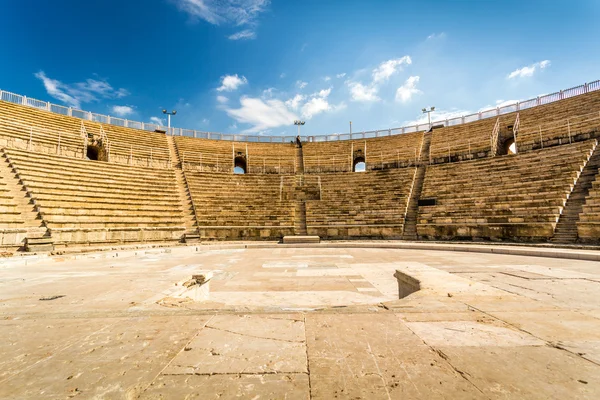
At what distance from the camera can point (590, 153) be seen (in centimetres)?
1523

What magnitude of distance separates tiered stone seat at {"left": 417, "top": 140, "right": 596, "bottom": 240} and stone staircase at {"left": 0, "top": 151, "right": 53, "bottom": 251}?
18171 mm

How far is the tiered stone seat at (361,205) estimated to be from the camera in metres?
16.9

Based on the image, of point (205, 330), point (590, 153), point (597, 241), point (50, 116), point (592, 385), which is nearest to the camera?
point (592, 385)

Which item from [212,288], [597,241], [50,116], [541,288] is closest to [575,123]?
[597,241]

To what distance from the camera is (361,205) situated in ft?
62.1

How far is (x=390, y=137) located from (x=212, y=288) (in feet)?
83.1

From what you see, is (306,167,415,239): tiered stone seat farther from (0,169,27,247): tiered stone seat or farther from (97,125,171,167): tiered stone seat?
(0,169,27,247): tiered stone seat

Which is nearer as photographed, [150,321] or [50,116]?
[150,321]

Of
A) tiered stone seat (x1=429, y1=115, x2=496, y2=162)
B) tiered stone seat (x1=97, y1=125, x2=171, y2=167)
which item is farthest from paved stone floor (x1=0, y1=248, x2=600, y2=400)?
tiered stone seat (x1=97, y1=125, x2=171, y2=167)

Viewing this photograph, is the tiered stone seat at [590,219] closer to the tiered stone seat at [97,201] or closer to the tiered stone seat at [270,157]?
the tiered stone seat at [270,157]

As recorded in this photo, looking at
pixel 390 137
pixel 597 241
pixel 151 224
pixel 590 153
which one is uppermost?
pixel 390 137

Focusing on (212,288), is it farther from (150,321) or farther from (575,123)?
(575,123)

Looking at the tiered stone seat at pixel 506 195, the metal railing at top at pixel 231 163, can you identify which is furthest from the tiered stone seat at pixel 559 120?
the metal railing at top at pixel 231 163

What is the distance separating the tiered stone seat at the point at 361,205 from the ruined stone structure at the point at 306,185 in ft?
0.25
